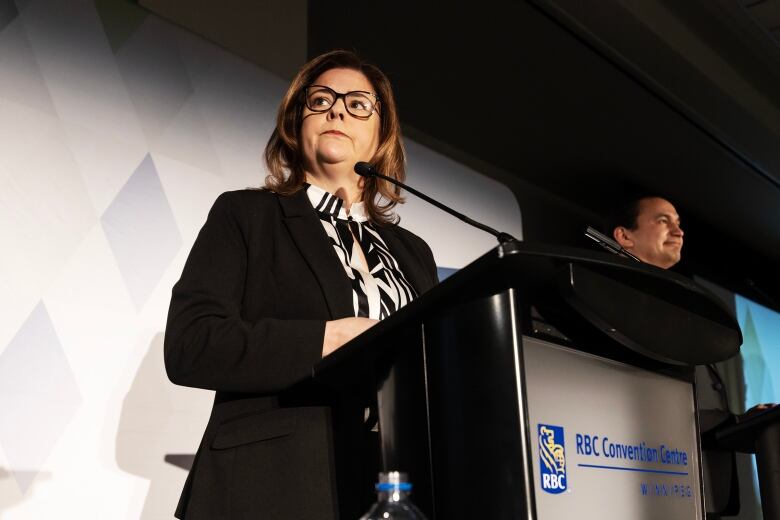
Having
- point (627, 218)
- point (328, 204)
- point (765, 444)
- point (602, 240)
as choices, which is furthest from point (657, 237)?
point (602, 240)

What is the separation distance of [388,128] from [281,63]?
3.73 feet

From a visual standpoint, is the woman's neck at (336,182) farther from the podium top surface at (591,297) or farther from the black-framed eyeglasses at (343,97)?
the podium top surface at (591,297)

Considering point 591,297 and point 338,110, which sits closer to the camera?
point 591,297

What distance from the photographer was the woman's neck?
1.60 meters

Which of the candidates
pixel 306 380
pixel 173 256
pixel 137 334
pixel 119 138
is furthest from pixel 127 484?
pixel 306 380

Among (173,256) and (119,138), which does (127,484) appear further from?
(119,138)

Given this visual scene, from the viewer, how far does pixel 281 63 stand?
2.79 m

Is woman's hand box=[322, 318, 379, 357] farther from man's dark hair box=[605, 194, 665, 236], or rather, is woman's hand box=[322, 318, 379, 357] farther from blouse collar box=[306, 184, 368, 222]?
man's dark hair box=[605, 194, 665, 236]

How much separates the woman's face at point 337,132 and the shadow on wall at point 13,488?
928 mm

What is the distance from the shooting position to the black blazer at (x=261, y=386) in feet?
3.31

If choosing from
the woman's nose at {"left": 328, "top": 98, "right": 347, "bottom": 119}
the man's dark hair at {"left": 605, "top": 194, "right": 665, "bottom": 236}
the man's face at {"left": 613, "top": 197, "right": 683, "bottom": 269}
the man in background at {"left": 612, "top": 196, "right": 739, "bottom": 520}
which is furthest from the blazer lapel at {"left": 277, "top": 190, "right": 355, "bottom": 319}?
the man's dark hair at {"left": 605, "top": 194, "right": 665, "bottom": 236}

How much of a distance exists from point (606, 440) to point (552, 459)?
0.09m

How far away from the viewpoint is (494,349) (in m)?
0.82

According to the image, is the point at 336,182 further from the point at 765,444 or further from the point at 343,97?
the point at 765,444
